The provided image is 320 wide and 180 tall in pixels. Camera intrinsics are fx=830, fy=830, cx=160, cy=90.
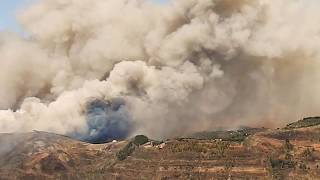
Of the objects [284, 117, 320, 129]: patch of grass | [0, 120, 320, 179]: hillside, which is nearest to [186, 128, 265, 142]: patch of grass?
[0, 120, 320, 179]: hillside

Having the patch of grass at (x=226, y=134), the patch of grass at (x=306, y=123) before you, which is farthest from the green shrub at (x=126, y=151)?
the patch of grass at (x=306, y=123)

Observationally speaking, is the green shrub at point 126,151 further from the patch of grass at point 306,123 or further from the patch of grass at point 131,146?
the patch of grass at point 306,123

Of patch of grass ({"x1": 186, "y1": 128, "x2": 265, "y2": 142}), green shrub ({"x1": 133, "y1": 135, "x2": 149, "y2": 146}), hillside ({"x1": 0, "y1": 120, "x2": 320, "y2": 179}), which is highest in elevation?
patch of grass ({"x1": 186, "y1": 128, "x2": 265, "y2": 142})

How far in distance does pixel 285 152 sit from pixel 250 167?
4331 millimetres

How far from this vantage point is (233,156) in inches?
3664

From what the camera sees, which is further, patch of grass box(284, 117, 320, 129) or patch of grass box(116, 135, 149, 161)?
patch of grass box(284, 117, 320, 129)

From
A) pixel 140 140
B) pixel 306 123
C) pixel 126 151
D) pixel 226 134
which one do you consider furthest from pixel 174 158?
pixel 306 123

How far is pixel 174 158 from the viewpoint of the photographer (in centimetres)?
9469

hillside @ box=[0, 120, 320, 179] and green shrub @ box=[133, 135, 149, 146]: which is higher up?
green shrub @ box=[133, 135, 149, 146]

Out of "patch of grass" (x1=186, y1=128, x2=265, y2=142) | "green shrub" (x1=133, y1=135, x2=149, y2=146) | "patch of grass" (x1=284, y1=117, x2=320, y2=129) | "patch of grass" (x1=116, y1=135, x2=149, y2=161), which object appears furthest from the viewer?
"patch of grass" (x1=186, y1=128, x2=265, y2=142)

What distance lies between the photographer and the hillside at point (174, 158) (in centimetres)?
9112

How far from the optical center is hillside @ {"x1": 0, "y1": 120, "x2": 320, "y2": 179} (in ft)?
299

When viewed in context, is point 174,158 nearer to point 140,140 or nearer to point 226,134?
point 140,140

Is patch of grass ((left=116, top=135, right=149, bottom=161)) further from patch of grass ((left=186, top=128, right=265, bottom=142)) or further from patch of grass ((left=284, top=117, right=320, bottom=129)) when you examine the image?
patch of grass ((left=284, top=117, right=320, bottom=129))
